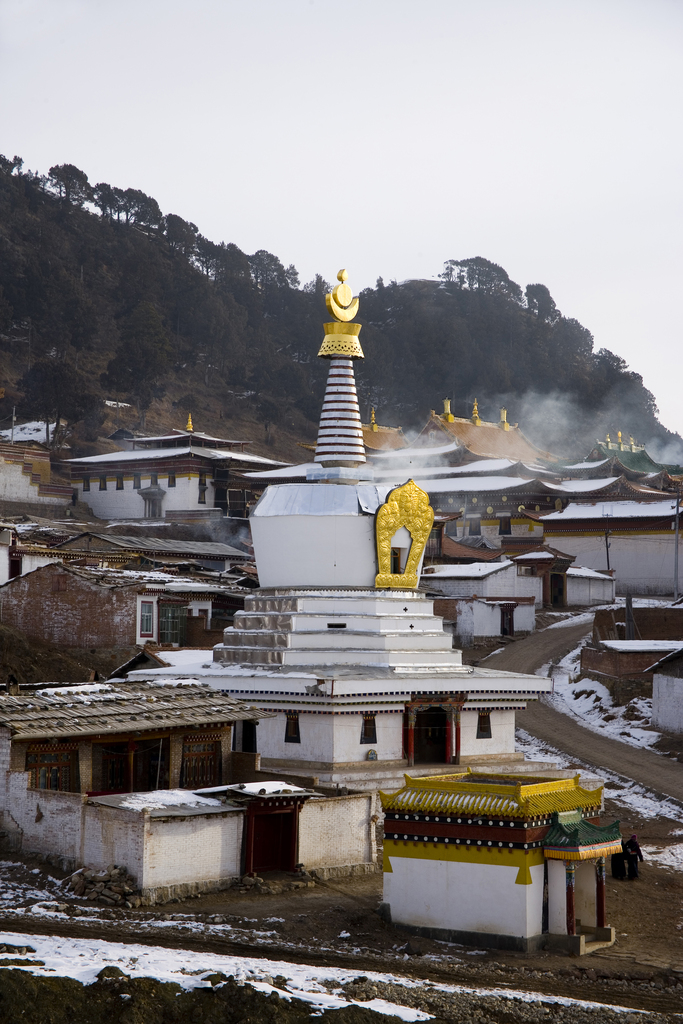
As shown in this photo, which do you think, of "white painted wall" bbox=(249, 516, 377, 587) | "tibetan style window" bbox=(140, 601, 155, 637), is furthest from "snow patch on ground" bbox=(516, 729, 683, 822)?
"tibetan style window" bbox=(140, 601, 155, 637)

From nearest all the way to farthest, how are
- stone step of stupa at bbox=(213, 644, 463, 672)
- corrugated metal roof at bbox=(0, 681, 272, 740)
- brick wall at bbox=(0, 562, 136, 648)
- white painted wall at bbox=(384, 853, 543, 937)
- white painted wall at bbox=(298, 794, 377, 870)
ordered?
white painted wall at bbox=(384, 853, 543, 937), corrugated metal roof at bbox=(0, 681, 272, 740), white painted wall at bbox=(298, 794, 377, 870), stone step of stupa at bbox=(213, 644, 463, 672), brick wall at bbox=(0, 562, 136, 648)

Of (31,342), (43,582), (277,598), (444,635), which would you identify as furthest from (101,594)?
(31,342)

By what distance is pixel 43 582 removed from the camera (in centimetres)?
3491

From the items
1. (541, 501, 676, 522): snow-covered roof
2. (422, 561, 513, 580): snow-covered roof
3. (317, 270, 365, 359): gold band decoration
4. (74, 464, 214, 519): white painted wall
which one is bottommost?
(422, 561, 513, 580): snow-covered roof

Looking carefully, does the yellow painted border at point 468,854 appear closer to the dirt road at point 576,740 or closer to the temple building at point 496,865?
the temple building at point 496,865

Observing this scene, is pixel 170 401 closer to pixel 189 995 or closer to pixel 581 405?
pixel 581 405

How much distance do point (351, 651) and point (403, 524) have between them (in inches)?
127

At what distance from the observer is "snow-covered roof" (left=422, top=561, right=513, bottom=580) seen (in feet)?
154

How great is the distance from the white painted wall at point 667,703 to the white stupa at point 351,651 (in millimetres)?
5306

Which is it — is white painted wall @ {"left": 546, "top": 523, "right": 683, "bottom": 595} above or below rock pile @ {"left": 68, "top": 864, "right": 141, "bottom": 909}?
above

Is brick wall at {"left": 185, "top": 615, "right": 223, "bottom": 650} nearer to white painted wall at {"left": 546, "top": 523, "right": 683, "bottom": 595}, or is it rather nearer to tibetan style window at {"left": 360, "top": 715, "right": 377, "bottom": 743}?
tibetan style window at {"left": 360, "top": 715, "right": 377, "bottom": 743}

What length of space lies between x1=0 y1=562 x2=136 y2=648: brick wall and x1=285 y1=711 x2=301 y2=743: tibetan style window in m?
10.3

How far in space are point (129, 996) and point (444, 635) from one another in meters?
15.6

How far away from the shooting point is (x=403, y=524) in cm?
2748
